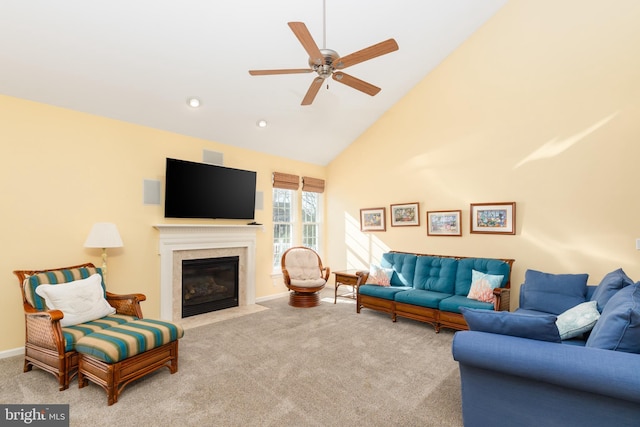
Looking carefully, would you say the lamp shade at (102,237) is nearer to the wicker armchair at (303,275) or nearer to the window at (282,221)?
the wicker armchair at (303,275)

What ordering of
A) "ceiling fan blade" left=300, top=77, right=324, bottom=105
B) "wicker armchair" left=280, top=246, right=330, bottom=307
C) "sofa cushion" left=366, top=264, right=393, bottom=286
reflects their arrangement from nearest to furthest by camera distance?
"ceiling fan blade" left=300, top=77, right=324, bottom=105 < "sofa cushion" left=366, top=264, right=393, bottom=286 < "wicker armchair" left=280, top=246, right=330, bottom=307

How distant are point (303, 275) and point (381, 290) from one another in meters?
1.61

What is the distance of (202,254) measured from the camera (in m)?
4.90

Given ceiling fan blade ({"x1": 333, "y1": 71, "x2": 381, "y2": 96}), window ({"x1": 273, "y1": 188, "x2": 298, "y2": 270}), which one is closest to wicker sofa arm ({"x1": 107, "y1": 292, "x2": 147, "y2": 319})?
ceiling fan blade ({"x1": 333, "y1": 71, "x2": 381, "y2": 96})

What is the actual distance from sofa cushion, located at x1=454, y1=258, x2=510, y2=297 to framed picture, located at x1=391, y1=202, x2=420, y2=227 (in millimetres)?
1130

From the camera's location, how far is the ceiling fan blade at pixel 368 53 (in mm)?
2355

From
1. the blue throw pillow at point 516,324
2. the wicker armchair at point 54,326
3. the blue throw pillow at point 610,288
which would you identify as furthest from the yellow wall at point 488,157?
the blue throw pillow at point 516,324

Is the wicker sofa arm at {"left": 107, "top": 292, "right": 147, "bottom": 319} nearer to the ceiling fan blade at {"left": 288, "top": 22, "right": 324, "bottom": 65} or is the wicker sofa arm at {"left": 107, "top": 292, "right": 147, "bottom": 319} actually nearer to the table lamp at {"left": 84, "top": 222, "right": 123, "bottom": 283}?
the table lamp at {"left": 84, "top": 222, "right": 123, "bottom": 283}

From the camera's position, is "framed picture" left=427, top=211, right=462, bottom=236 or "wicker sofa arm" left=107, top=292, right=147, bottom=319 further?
"framed picture" left=427, top=211, right=462, bottom=236

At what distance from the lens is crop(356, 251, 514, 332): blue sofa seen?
3.89 m

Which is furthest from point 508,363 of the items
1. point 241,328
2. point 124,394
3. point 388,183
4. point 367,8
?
point 388,183

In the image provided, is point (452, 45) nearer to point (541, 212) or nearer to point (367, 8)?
point (367, 8)

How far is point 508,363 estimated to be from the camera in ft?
5.74

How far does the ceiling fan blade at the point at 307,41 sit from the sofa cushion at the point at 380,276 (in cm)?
339
